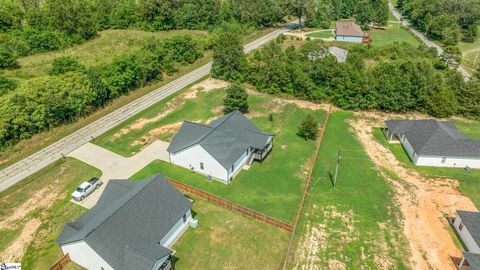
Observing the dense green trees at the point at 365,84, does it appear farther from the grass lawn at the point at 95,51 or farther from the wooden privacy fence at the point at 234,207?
the grass lawn at the point at 95,51

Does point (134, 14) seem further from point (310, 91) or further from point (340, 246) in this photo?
point (340, 246)

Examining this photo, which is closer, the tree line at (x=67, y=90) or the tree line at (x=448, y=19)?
the tree line at (x=67, y=90)

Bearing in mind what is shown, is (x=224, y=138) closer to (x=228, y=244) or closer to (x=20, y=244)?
(x=228, y=244)

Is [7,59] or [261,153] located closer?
[261,153]

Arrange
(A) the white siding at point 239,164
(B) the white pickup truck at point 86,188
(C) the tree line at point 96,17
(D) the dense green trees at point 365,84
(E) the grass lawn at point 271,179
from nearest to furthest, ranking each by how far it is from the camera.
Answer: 1. (B) the white pickup truck at point 86,188
2. (E) the grass lawn at point 271,179
3. (A) the white siding at point 239,164
4. (D) the dense green trees at point 365,84
5. (C) the tree line at point 96,17

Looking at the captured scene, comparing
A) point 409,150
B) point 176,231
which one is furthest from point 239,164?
point 409,150

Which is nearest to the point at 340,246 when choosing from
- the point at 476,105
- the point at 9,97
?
the point at 476,105

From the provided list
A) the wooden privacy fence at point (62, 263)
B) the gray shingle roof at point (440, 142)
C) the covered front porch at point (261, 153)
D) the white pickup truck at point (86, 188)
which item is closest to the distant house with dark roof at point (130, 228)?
the wooden privacy fence at point (62, 263)
